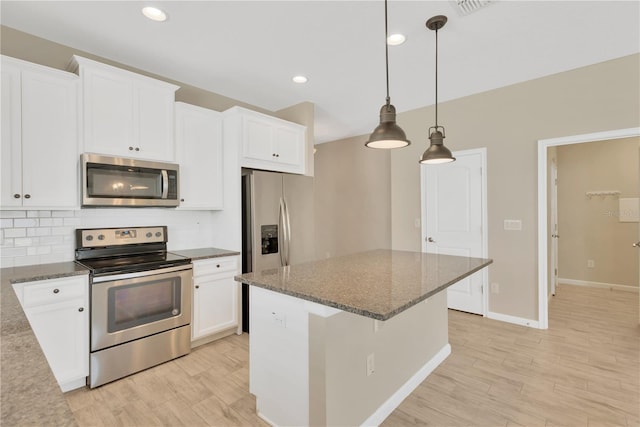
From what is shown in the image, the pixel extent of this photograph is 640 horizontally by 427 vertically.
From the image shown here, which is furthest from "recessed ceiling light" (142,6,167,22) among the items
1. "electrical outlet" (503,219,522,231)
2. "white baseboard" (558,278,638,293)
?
"white baseboard" (558,278,638,293)

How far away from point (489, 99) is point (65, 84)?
13.5 feet

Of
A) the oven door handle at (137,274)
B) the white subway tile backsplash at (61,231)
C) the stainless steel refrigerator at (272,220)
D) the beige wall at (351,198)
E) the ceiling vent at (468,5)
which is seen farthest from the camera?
the beige wall at (351,198)

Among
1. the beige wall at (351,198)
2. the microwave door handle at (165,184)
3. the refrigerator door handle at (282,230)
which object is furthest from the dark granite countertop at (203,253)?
the beige wall at (351,198)

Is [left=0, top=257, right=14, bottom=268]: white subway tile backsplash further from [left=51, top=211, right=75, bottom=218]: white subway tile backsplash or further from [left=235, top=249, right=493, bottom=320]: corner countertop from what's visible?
[left=235, top=249, right=493, bottom=320]: corner countertop

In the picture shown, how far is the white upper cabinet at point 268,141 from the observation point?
325cm

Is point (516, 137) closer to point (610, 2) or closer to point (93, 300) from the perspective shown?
point (610, 2)

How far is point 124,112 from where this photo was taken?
2584 millimetres

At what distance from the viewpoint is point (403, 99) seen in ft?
12.7

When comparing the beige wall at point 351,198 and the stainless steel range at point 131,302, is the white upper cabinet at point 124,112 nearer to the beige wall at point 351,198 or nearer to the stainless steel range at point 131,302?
the stainless steel range at point 131,302

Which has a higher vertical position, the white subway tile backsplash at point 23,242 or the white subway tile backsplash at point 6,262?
the white subway tile backsplash at point 23,242

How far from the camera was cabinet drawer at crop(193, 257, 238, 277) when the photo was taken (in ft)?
9.38

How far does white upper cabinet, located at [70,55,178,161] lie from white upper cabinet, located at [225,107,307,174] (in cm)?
67

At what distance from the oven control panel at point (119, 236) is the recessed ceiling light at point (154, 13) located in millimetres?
1754

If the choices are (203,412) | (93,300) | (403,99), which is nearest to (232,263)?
(93,300)
